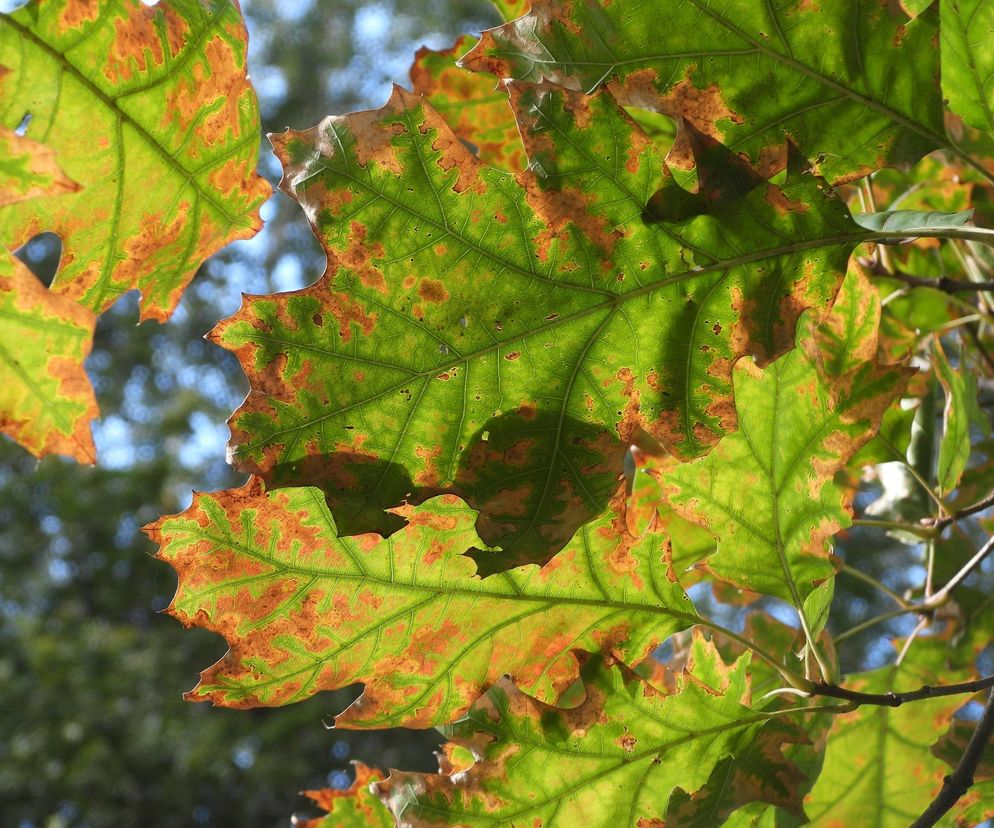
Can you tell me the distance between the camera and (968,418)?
900 millimetres

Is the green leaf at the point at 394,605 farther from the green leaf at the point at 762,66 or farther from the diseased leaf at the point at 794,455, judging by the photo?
the green leaf at the point at 762,66

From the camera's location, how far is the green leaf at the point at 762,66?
1.94 feet

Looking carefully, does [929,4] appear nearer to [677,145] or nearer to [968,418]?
[677,145]

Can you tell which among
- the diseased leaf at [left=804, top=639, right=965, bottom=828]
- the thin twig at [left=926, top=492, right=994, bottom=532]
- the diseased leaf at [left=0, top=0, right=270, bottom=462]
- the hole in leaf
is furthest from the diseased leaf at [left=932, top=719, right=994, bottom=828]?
the hole in leaf

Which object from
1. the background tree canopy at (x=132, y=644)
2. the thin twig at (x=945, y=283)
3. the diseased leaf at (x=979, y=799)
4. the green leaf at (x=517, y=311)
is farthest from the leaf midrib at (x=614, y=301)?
the background tree canopy at (x=132, y=644)

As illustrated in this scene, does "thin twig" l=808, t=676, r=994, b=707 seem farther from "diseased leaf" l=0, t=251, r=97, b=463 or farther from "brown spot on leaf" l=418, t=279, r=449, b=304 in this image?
"diseased leaf" l=0, t=251, r=97, b=463

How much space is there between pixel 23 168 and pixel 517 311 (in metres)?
0.28

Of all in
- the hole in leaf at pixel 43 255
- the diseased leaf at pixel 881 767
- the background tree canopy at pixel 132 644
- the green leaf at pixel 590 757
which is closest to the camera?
the green leaf at pixel 590 757

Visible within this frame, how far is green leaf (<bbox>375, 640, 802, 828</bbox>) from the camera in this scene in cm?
70

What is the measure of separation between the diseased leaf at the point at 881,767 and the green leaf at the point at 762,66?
1.90ft

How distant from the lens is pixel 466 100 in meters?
0.95

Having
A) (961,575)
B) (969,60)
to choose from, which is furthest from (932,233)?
(961,575)

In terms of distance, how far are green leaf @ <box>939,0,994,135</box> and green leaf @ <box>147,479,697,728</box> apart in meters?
0.37

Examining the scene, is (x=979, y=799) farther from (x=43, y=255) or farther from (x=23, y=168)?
(x=43, y=255)
